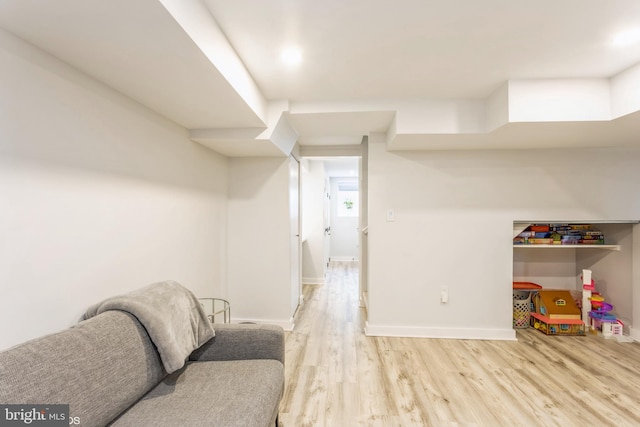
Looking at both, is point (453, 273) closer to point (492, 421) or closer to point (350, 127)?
point (492, 421)

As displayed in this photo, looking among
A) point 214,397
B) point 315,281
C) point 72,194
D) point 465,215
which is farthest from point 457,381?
point 315,281

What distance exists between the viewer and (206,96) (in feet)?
5.37

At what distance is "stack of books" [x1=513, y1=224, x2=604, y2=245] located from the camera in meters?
2.80

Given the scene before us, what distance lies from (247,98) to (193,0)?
26.8 inches

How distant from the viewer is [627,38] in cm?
148

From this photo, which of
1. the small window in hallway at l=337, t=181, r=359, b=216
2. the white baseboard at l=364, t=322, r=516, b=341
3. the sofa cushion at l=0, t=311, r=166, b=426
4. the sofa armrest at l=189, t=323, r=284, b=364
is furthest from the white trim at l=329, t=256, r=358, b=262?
the sofa cushion at l=0, t=311, r=166, b=426

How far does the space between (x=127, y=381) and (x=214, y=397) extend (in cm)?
35

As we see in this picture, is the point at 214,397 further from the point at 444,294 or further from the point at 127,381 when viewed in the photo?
the point at 444,294

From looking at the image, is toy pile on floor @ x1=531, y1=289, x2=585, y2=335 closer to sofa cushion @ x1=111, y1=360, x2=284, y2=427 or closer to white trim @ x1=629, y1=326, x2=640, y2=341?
white trim @ x1=629, y1=326, x2=640, y2=341

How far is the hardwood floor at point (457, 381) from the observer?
1638 mm

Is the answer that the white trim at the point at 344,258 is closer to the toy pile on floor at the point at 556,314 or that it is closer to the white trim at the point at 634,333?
the toy pile on floor at the point at 556,314

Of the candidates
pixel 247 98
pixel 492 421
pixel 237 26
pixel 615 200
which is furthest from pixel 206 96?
pixel 615 200

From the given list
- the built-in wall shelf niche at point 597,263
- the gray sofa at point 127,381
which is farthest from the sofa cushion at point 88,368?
the built-in wall shelf niche at point 597,263

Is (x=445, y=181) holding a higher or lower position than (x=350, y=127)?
lower
